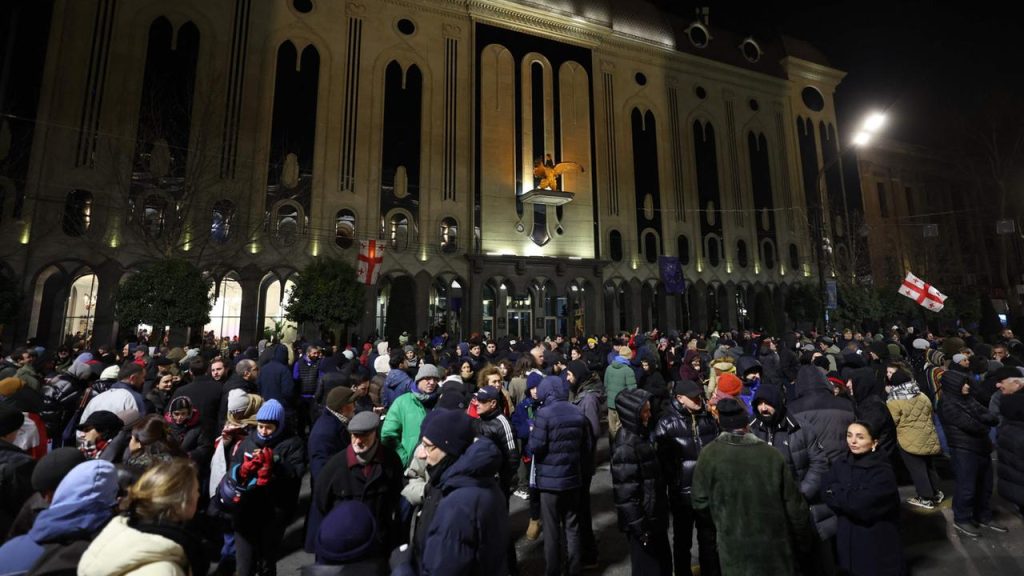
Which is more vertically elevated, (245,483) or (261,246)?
(261,246)

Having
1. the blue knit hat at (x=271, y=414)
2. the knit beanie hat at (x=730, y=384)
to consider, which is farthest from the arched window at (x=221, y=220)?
the knit beanie hat at (x=730, y=384)

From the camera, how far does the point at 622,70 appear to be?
30.1 meters

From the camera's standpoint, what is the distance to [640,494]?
3734 mm

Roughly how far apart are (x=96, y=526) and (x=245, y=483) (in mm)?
1478

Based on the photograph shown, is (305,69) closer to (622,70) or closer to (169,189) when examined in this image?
(169,189)

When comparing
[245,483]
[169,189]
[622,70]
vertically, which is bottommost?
[245,483]

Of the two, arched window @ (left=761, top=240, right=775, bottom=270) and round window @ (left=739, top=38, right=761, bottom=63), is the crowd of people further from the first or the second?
round window @ (left=739, top=38, right=761, bottom=63)

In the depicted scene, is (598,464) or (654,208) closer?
(598,464)

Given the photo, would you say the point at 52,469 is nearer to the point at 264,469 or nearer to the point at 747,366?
the point at 264,469

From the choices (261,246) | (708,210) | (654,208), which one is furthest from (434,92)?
(708,210)

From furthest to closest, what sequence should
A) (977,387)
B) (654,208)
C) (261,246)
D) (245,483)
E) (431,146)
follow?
(654,208), (431,146), (261,246), (977,387), (245,483)

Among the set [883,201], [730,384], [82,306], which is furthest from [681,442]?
[883,201]

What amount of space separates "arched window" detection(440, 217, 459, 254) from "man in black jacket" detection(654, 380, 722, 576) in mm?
21061

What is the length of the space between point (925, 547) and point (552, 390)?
427 cm
